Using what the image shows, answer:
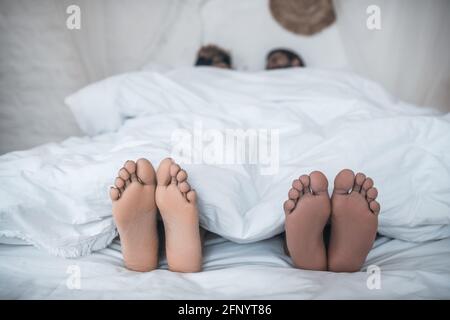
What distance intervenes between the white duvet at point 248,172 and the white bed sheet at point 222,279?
4 centimetres

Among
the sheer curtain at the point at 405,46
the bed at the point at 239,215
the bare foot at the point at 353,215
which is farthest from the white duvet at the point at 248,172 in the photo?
the sheer curtain at the point at 405,46

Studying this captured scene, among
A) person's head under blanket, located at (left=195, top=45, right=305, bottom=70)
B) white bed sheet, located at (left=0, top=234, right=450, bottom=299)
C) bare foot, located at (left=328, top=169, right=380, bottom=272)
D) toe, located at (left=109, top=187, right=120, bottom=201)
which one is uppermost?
person's head under blanket, located at (left=195, top=45, right=305, bottom=70)

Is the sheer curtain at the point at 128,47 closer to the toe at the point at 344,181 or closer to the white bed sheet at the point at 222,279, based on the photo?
the white bed sheet at the point at 222,279

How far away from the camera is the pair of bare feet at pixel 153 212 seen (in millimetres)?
656

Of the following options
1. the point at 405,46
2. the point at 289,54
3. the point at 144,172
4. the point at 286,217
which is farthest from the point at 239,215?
the point at 405,46

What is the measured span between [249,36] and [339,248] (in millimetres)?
1416

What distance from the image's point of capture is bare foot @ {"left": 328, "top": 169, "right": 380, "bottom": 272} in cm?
65

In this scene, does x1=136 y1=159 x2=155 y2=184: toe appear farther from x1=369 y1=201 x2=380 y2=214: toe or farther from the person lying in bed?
x1=369 y1=201 x2=380 y2=214: toe

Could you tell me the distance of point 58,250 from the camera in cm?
68

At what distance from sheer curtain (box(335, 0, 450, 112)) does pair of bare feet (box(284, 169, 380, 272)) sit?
3.86 ft

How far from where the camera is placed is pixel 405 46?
1.62 metres

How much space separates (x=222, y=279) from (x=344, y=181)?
27cm

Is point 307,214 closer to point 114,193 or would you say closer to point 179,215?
point 179,215

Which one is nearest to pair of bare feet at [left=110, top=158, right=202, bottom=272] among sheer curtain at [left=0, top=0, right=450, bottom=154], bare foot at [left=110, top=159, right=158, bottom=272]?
bare foot at [left=110, top=159, right=158, bottom=272]
